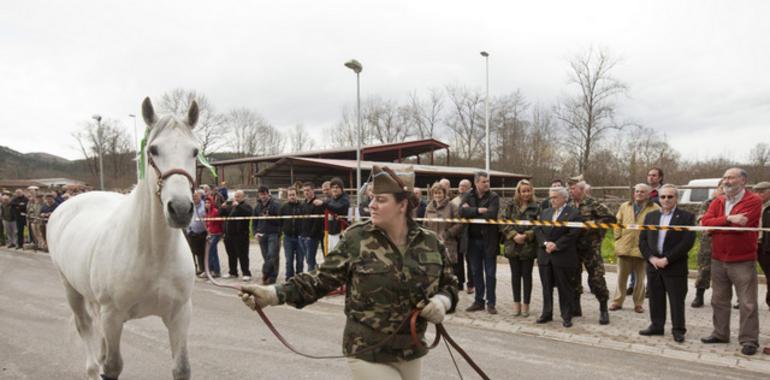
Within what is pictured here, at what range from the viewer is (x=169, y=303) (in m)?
3.59

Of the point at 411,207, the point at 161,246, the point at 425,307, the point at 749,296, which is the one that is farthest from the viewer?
the point at 749,296

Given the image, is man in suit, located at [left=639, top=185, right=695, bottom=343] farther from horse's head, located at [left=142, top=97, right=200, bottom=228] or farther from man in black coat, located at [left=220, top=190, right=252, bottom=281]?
man in black coat, located at [left=220, top=190, right=252, bottom=281]

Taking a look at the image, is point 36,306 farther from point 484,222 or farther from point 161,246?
point 484,222

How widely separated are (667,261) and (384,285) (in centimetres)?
477

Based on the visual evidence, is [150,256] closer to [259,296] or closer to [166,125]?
[166,125]

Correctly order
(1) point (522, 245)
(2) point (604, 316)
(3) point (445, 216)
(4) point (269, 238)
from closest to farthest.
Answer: (2) point (604, 316), (1) point (522, 245), (3) point (445, 216), (4) point (269, 238)

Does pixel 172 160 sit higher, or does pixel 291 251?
pixel 172 160

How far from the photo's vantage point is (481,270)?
7707mm

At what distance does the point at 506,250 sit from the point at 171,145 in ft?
17.3

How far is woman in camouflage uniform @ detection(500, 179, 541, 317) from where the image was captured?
22.8 feet

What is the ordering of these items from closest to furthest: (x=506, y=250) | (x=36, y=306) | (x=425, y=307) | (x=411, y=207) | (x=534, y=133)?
(x=425, y=307) → (x=411, y=207) → (x=506, y=250) → (x=36, y=306) → (x=534, y=133)

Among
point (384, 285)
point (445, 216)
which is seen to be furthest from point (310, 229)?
point (384, 285)

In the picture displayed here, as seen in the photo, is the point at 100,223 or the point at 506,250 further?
the point at 506,250

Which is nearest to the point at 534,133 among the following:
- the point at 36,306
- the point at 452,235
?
the point at 452,235
